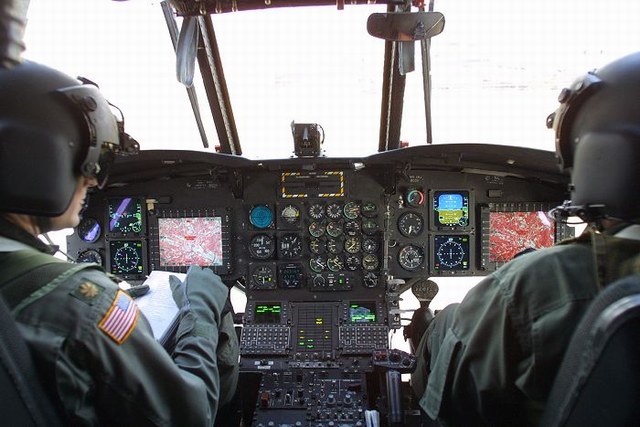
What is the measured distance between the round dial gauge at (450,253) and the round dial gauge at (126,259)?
6.25ft

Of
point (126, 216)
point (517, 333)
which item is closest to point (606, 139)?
point (517, 333)

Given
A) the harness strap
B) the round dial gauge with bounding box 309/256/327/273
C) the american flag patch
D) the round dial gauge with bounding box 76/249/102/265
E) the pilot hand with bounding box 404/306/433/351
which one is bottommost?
the pilot hand with bounding box 404/306/433/351

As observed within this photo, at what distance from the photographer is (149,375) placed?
1179 millimetres

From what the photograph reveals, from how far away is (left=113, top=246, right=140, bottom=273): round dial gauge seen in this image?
321cm

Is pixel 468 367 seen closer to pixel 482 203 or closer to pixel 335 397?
pixel 335 397

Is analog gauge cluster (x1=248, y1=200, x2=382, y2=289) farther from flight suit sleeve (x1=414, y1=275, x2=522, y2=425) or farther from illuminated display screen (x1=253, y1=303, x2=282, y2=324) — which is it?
flight suit sleeve (x1=414, y1=275, x2=522, y2=425)

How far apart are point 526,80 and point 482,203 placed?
0.95 metres

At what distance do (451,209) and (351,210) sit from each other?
2.05 feet

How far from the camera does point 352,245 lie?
10.3 feet

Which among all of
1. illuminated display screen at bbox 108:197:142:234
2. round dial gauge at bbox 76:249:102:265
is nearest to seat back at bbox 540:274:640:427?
illuminated display screen at bbox 108:197:142:234

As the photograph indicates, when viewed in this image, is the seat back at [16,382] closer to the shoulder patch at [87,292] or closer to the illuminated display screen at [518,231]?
the shoulder patch at [87,292]

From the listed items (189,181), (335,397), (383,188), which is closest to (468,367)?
(335,397)

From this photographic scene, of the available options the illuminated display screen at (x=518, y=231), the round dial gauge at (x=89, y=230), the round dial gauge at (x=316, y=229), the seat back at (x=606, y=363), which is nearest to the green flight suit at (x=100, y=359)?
the seat back at (x=606, y=363)

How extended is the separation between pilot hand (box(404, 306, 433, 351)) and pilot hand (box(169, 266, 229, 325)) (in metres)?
1.46
